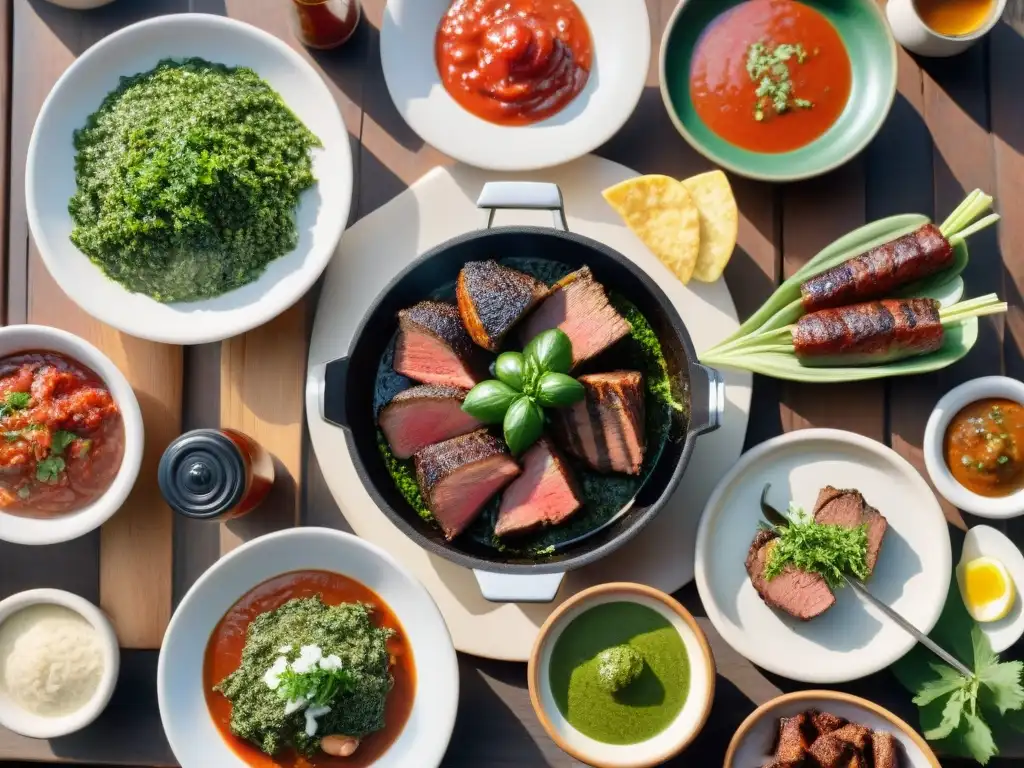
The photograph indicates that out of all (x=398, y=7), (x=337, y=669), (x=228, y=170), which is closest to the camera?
(x=337, y=669)

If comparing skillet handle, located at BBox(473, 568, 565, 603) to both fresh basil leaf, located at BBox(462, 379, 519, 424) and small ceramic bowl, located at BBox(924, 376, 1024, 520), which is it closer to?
fresh basil leaf, located at BBox(462, 379, 519, 424)

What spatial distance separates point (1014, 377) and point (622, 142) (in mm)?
1271

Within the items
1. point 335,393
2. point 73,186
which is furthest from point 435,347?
point 73,186

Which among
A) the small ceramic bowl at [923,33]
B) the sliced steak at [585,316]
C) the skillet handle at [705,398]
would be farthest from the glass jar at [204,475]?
the small ceramic bowl at [923,33]

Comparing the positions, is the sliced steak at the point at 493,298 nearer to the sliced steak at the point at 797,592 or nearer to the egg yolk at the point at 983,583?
the sliced steak at the point at 797,592

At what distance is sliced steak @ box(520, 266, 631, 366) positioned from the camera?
2328 mm

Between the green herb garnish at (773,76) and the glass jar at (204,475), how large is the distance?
65.8 inches

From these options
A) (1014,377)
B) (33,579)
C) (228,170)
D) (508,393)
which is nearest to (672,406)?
(508,393)

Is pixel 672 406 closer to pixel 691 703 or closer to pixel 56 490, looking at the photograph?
pixel 691 703

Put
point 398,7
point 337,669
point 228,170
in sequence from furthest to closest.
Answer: point 398,7 < point 228,170 < point 337,669

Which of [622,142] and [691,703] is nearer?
[691,703]

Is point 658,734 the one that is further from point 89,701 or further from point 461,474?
point 89,701

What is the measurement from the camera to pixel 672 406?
2365mm

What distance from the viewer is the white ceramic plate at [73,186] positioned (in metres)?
2.43
